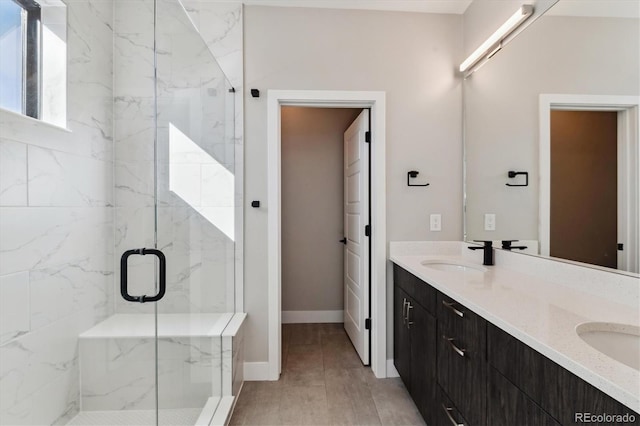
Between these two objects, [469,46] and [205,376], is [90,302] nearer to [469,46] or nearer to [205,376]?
[205,376]

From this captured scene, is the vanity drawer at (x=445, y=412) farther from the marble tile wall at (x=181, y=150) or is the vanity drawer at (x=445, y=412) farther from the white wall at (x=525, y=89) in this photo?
the marble tile wall at (x=181, y=150)

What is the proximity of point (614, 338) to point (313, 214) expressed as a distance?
2.65m

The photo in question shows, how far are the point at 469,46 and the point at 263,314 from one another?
2519 mm

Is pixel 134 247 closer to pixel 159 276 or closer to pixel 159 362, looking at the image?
pixel 159 276

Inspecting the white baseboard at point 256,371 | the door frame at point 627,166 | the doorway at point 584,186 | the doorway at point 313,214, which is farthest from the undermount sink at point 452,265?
the white baseboard at point 256,371

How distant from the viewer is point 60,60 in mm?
1798

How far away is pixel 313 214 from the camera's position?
3.39 m

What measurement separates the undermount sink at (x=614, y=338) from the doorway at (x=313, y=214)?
94.2 inches

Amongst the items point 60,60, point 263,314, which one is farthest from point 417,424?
point 60,60

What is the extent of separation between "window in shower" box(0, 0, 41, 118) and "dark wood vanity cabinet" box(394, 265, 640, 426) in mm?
2382

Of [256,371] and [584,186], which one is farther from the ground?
[584,186]

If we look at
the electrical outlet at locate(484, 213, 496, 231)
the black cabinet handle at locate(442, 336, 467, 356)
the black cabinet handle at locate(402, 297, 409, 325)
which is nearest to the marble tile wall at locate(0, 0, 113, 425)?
the black cabinet handle at locate(402, 297, 409, 325)

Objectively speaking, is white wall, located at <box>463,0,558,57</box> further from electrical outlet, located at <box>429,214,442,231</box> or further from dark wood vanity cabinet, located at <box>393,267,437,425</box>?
dark wood vanity cabinet, located at <box>393,267,437,425</box>

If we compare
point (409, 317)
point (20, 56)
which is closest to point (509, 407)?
point (409, 317)
